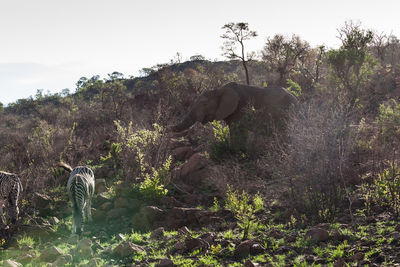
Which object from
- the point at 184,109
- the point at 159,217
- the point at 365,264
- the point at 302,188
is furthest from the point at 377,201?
the point at 184,109

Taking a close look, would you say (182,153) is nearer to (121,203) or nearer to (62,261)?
(121,203)

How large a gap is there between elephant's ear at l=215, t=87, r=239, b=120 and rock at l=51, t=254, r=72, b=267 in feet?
25.9

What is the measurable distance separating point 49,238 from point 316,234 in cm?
509

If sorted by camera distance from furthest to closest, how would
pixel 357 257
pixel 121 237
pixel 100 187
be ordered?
pixel 100 187, pixel 121 237, pixel 357 257

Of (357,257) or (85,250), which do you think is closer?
(357,257)

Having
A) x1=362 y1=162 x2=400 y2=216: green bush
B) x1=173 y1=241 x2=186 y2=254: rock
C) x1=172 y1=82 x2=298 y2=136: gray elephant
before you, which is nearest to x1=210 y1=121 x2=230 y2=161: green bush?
x1=172 y1=82 x2=298 y2=136: gray elephant

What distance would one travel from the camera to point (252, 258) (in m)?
5.46

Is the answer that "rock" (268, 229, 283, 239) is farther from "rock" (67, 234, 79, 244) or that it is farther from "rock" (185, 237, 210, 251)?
"rock" (67, 234, 79, 244)

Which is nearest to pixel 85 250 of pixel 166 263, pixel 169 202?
pixel 166 263

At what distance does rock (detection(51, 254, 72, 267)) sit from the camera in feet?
19.2

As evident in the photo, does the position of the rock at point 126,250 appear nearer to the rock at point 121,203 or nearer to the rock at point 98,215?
the rock at point 98,215

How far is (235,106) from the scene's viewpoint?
520 inches

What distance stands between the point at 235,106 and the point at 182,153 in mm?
2460

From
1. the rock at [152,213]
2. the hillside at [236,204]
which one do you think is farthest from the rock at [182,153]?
the rock at [152,213]
